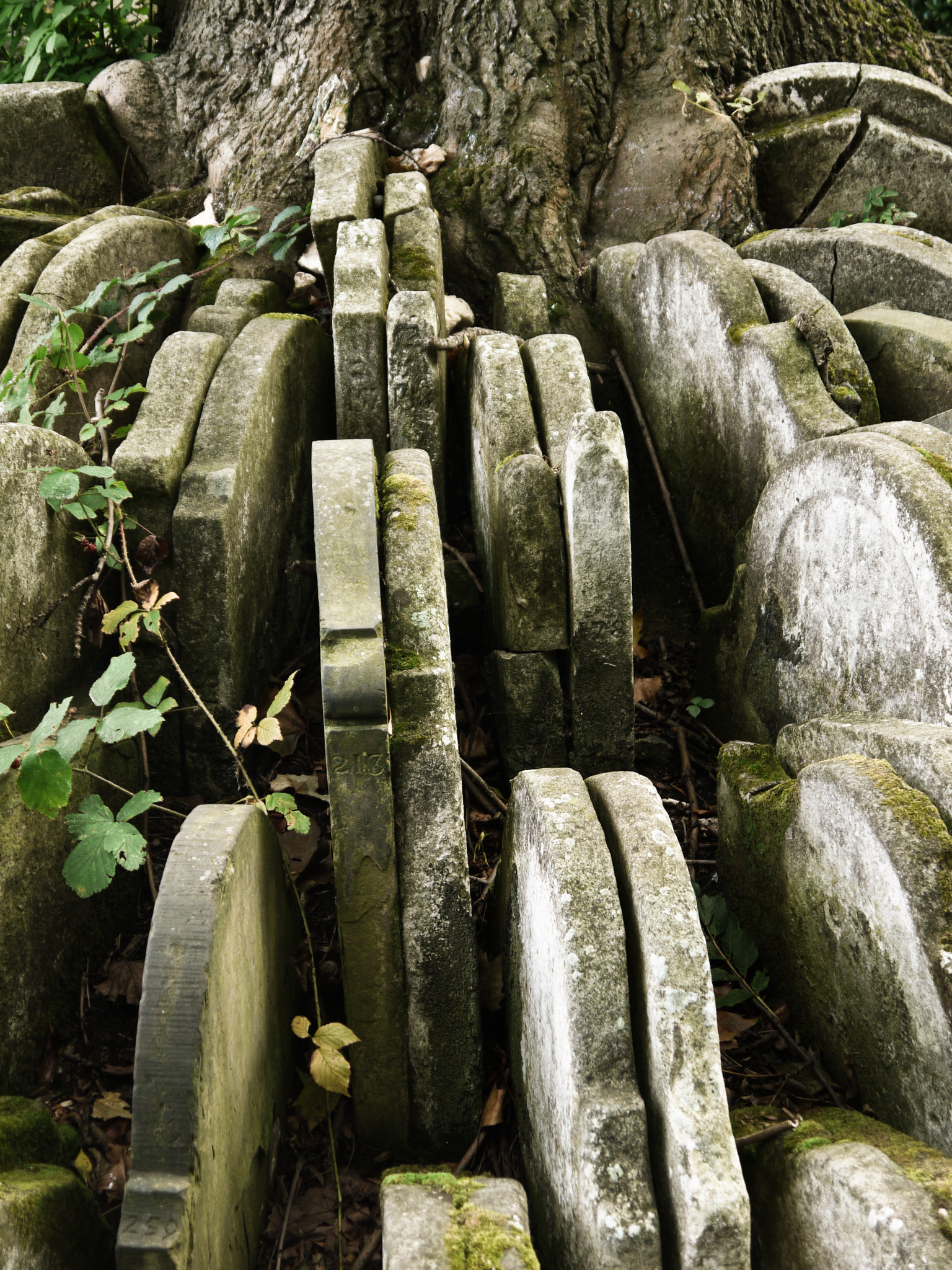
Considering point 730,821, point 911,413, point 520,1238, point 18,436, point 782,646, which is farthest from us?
point 911,413

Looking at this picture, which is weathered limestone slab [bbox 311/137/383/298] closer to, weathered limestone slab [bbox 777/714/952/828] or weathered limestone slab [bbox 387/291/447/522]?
weathered limestone slab [bbox 387/291/447/522]

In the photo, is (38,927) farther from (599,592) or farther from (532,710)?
(599,592)

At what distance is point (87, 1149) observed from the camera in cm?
226

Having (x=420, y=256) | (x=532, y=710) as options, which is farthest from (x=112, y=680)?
(x=420, y=256)

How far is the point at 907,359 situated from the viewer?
3.55 metres

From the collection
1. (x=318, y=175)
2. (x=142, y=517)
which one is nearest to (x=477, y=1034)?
(x=142, y=517)

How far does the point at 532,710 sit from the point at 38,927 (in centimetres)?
148

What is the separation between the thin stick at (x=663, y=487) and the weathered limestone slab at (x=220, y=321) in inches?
65.0

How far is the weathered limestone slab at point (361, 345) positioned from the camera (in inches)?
133

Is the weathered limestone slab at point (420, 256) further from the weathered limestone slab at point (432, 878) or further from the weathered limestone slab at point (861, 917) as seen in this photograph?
the weathered limestone slab at point (861, 917)

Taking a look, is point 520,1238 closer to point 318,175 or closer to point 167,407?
point 167,407

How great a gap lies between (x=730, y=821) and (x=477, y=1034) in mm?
965

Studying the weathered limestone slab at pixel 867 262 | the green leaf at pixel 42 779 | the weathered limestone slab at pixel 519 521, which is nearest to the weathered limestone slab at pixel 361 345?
the weathered limestone slab at pixel 519 521

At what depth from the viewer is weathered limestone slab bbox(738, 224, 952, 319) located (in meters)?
3.97
